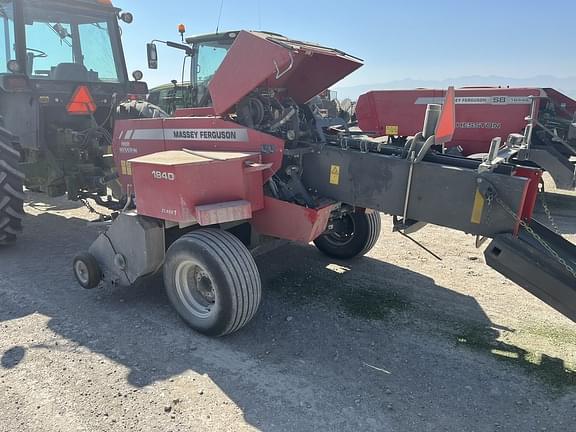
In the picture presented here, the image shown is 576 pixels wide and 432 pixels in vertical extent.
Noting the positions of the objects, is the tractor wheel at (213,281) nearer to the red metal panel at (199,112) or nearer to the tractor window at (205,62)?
the red metal panel at (199,112)

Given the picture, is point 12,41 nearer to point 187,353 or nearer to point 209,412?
point 187,353

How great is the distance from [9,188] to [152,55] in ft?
8.59

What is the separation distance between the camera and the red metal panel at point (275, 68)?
3.31 metres


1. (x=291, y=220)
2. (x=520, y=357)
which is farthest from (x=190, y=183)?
(x=520, y=357)

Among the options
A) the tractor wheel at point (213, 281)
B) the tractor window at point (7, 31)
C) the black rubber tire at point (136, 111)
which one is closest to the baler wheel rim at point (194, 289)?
the tractor wheel at point (213, 281)

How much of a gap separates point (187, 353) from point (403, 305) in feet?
5.66

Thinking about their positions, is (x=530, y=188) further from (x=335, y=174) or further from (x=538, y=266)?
(x=335, y=174)

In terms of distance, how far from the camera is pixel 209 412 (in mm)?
2576

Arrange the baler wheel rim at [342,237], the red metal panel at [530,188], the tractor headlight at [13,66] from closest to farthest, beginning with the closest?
the red metal panel at [530,188], the baler wheel rim at [342,237], the tractor headlight at [13,66]

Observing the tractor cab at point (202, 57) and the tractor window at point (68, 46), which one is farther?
the tractor cab at point (202, 57)

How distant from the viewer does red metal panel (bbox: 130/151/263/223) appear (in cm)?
313

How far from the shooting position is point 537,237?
8.85ft

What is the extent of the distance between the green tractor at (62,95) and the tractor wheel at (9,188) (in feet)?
0.04

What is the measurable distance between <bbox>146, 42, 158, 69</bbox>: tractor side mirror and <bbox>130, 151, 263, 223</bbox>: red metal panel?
3.49m
